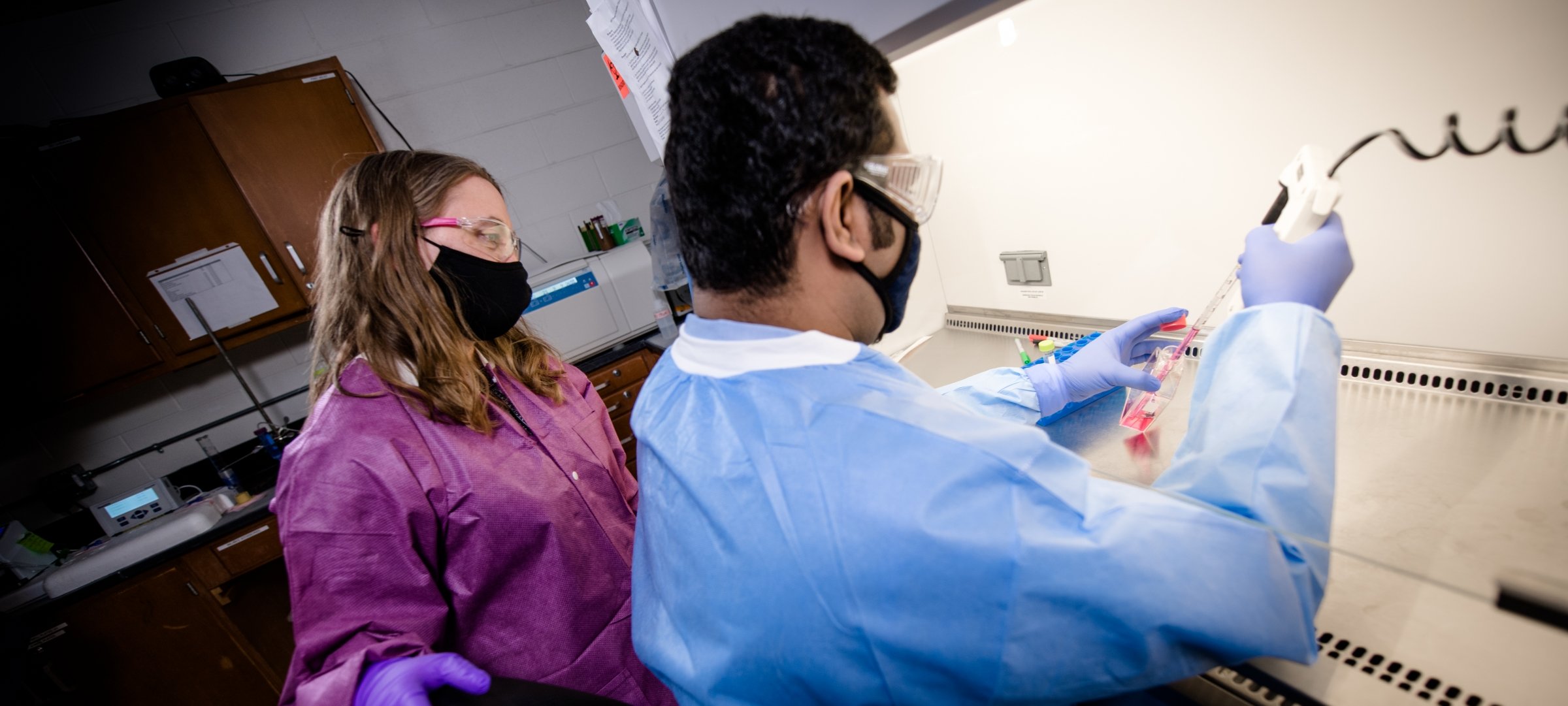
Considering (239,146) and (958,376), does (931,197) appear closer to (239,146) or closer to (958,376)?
(958,376)

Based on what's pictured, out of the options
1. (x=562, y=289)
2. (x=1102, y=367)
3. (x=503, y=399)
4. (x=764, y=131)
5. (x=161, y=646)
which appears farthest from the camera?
(x=562, y=289)

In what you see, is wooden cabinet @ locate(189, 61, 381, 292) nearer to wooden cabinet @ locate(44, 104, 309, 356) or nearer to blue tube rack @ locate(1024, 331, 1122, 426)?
wooden cabinet @ locate(44, 104, 309, 356)

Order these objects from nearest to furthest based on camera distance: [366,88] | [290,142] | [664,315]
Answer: [290,142] → [664,315] → [366,88]

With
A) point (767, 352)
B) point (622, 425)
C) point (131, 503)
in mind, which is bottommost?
point (622, 425)

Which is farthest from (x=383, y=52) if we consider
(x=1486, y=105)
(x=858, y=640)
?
(x=1486, y=105)

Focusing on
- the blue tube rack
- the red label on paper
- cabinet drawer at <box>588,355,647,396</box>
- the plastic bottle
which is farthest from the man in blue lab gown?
cabinet drawer at <box>588,355,647,396</box>

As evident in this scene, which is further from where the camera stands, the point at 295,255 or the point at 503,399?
the point at 295,255

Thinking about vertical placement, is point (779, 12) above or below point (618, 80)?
below

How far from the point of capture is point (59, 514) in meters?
2.44

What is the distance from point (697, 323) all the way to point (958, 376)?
0.80 metres

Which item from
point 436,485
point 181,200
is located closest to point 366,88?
point 181,200

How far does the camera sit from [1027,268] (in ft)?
4.14

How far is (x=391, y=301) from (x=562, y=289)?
1.59 metres

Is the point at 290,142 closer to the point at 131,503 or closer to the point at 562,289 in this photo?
the point at 562,289
